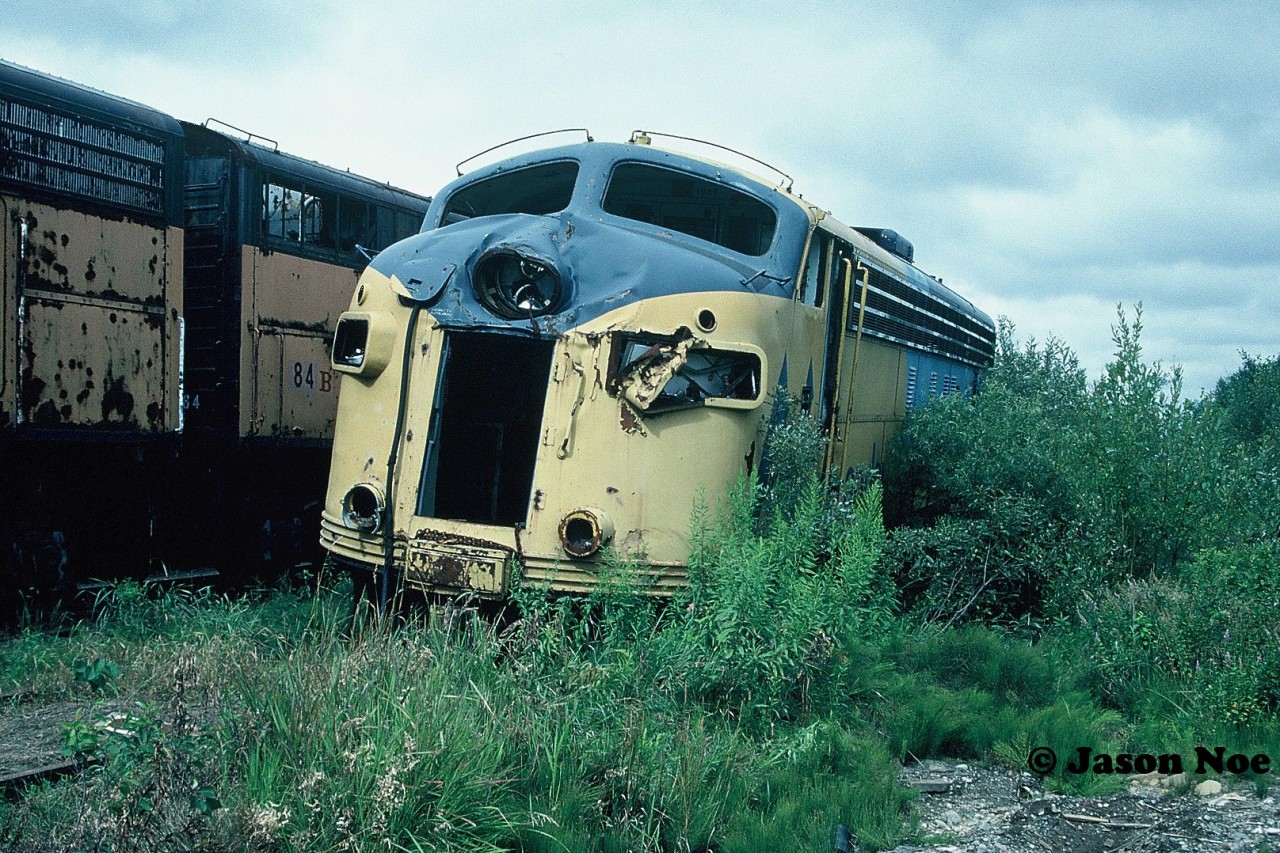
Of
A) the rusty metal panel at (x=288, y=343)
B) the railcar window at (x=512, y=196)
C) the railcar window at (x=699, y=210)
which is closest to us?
the railcar window at (x=699, y=210)

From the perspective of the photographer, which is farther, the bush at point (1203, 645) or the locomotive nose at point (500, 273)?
the locomotive nose at point (500, 273)

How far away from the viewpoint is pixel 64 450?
791 cm

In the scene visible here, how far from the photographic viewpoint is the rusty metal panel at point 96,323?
758cm

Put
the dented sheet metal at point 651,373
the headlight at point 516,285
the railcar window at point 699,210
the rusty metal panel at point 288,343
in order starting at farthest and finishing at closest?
the rusty metal panel at point 288,343 → the railcar window at point 699,210 → the headlight at point 516,285 → the dented sheet metal at point 651,373

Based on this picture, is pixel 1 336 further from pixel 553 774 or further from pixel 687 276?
pixel 553 774

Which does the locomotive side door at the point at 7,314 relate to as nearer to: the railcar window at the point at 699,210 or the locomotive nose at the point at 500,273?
the locomotive nose at the point at 500,273

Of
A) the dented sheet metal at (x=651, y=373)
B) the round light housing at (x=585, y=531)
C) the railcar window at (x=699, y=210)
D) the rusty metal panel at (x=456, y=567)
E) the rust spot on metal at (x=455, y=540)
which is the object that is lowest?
the rusty metal panel at (x=456, y=567)

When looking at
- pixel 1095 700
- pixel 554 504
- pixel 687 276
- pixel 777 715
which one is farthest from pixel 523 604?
pixel 1095 700

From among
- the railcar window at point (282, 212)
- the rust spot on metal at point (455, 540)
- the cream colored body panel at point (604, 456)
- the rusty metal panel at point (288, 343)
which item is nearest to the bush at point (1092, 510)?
the cream colored body panel at point (604, 456)

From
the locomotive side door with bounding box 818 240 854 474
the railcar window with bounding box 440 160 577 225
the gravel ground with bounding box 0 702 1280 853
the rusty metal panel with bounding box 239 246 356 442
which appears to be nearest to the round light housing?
the gravel ground with bounding box 0 702 1280 853

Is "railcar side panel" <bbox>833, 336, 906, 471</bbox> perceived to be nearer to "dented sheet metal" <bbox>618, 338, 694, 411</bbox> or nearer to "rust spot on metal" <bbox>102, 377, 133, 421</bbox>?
Answer: "dented sheet metal" <bbox>618, 338, 694, 411</bbox>

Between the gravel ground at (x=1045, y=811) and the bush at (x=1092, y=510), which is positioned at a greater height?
the bush at (x=1092, y=510)

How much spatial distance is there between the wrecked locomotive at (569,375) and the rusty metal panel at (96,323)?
8.83ft

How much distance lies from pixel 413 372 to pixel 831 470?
3130mm
